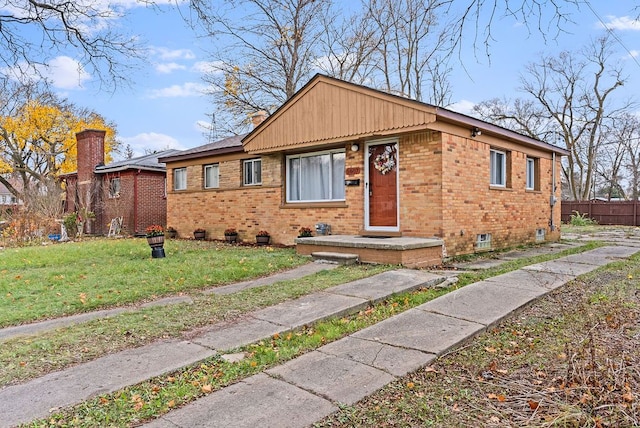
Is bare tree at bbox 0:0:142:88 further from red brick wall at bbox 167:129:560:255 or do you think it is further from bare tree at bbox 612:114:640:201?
bare tree at bbox 612:114:640:201

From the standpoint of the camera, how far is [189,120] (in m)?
23.4

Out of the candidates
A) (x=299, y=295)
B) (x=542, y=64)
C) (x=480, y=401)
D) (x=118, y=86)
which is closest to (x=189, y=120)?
(x=118, y=86)

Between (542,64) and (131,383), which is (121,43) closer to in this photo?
(131,383)

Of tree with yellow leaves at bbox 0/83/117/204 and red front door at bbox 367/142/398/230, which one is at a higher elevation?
tree with yellow leaves at bbox 0/83/117/204

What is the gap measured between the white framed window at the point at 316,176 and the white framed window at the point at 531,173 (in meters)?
5.50

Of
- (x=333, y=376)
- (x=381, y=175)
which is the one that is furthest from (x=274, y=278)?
(x=381, y=175)

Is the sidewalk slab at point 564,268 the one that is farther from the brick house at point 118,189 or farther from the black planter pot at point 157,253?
the brick house at point 118,189

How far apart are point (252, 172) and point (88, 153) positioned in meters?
11.6

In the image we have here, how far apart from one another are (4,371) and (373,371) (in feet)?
9.23

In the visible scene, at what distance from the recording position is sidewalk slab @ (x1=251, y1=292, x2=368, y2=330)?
4379 millimetres

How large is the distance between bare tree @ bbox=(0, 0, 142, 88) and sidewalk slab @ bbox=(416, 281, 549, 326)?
5.50 meters

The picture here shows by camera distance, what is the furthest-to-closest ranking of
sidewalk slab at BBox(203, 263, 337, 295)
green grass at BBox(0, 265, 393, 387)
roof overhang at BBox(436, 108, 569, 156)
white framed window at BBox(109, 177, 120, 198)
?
white framed window at BBox(109, 177, 120, 198), roof overhang at BBox(436, 108, 569, 156), sidewalk slab at BBox(203, 263, 337, 295), green grass at BBox(0, 265, 393, 387)

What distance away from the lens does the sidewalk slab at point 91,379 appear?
105 inches

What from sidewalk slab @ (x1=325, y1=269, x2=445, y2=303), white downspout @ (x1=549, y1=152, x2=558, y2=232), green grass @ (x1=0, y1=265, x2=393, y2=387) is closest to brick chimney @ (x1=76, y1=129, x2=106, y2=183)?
green grass @ (x1=0, y1=265, x2=393, y2=387)
